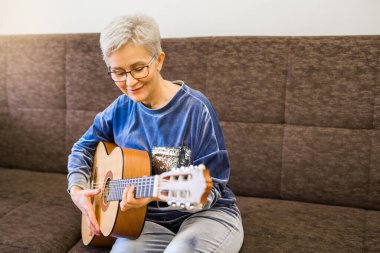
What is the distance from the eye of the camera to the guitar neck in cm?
112

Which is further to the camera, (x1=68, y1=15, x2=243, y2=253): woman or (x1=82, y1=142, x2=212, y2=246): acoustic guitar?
(x1=68, y1=15, x2=243, y2=253): woman

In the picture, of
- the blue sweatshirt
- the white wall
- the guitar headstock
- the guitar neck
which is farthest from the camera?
the white wall

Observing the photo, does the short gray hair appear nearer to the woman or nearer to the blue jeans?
the woman

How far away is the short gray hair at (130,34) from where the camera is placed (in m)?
1.27

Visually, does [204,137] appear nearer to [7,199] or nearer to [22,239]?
[22,239]

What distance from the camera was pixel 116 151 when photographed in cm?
145

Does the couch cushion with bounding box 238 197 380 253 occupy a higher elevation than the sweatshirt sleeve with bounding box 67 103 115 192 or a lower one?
lower

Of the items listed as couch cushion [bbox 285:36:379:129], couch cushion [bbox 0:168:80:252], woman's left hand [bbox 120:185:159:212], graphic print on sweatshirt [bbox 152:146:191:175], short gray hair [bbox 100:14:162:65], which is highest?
short gray hair [bbox 100:14:162:65]

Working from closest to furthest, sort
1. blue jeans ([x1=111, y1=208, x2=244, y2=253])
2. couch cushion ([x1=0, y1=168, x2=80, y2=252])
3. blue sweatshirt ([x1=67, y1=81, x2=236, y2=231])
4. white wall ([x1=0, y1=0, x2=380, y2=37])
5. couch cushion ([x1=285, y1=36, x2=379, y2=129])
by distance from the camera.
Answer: blue jeans ([x1=111, y1=208, x2=244, y2=253]) → blue sweatshirt ([x1=67, y1=81, x2=236, y2=231]) → couch cushion ([x1=0, y1=168, x2=80, y2=252]) → couch cushion ([x1=285, y1=36, x2=379, y2=129]) → white wall ([x1=0, y1=0, x2=380, y2=37])

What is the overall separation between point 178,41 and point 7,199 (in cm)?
104

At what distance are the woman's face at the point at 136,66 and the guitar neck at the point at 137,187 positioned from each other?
274mm

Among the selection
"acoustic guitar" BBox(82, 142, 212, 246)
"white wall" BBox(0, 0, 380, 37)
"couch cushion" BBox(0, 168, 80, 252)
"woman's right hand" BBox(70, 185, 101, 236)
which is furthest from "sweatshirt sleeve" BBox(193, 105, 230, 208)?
"white wall" BBox(0, 0, 380, 37)

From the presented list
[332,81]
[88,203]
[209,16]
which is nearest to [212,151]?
[88,203]

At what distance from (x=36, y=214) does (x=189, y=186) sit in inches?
38.2
